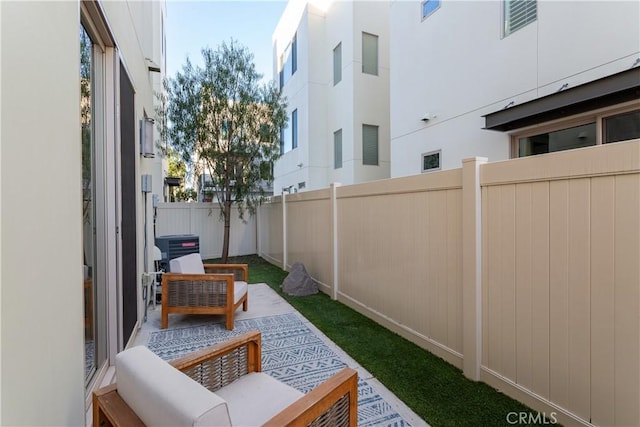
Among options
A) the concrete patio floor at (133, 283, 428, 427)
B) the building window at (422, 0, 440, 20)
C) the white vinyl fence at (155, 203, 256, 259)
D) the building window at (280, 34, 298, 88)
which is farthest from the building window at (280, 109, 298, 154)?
the concrete patio floor at (133, 283, 428, 427)

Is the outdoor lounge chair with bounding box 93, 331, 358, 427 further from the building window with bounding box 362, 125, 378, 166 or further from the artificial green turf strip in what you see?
the building window with bounding box 362, 125, 378, 166

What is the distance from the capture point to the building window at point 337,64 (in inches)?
437

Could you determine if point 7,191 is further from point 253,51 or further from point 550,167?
point 253,51

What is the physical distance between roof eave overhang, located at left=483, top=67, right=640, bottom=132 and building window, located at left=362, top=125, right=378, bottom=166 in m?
5.17

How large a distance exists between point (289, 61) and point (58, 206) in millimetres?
13705

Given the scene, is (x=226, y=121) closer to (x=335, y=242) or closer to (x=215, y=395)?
(x=335, y=242)

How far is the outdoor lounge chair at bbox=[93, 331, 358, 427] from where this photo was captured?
47.4 inches

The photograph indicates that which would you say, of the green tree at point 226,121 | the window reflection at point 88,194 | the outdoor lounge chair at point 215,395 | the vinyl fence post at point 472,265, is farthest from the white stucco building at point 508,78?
the window reflection at point 88,194

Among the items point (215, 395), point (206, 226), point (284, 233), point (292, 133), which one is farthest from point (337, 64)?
point (215, 395)

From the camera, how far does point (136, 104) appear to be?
4.26 m

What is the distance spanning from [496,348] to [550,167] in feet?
4.96

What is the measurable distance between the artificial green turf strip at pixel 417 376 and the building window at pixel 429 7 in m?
6.68

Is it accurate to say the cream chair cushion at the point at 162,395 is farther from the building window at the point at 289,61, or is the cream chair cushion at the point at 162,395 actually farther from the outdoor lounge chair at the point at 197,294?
the building window at the point at 289,61

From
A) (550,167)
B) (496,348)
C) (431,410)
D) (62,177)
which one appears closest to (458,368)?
(496,348)
